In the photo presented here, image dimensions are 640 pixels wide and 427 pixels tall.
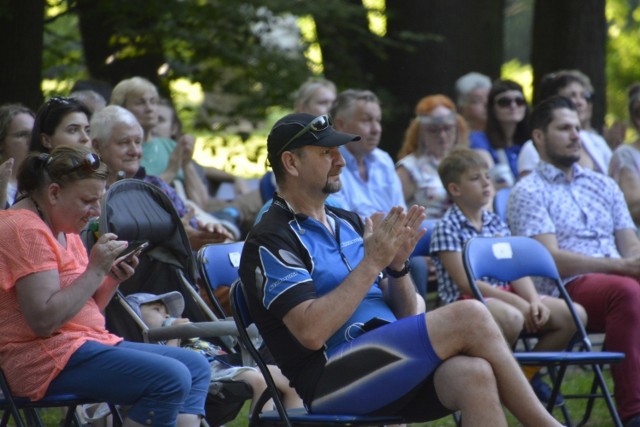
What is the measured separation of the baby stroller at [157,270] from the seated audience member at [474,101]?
4.35 meters

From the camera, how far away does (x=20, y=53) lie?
9.13m

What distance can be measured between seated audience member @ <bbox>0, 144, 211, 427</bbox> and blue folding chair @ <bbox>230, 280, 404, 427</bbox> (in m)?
0.28

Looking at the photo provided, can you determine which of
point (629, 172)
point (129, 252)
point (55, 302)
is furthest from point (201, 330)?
point (629, 172)

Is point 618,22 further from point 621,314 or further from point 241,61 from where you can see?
point 621,314

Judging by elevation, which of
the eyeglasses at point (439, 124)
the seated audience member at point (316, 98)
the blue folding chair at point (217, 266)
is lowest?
the blue folding chair at point (217, 266)

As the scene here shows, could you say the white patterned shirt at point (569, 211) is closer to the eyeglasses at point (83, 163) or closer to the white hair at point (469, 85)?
the white hair at point (469, 85)

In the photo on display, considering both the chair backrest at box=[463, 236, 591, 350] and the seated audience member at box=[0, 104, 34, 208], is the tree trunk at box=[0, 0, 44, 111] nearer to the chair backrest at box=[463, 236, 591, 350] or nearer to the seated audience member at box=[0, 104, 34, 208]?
the seated audience member at box=[0, 104, 34, 208]

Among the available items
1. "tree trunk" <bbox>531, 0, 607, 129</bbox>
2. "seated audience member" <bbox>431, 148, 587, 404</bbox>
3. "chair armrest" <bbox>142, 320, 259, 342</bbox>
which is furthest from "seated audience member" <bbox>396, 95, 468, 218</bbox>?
"chair armrest" <bbox>142, 320, 259, 342</bbox>

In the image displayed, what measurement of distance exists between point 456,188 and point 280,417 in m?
2.78

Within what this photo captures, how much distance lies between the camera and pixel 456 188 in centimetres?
714

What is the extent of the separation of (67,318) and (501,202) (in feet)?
13.6

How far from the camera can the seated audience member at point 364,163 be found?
26.5 feet

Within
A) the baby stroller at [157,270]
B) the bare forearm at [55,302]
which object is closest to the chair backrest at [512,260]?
the baby stroller at [157,270]

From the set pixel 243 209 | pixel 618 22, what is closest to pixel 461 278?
pixel 243 209
